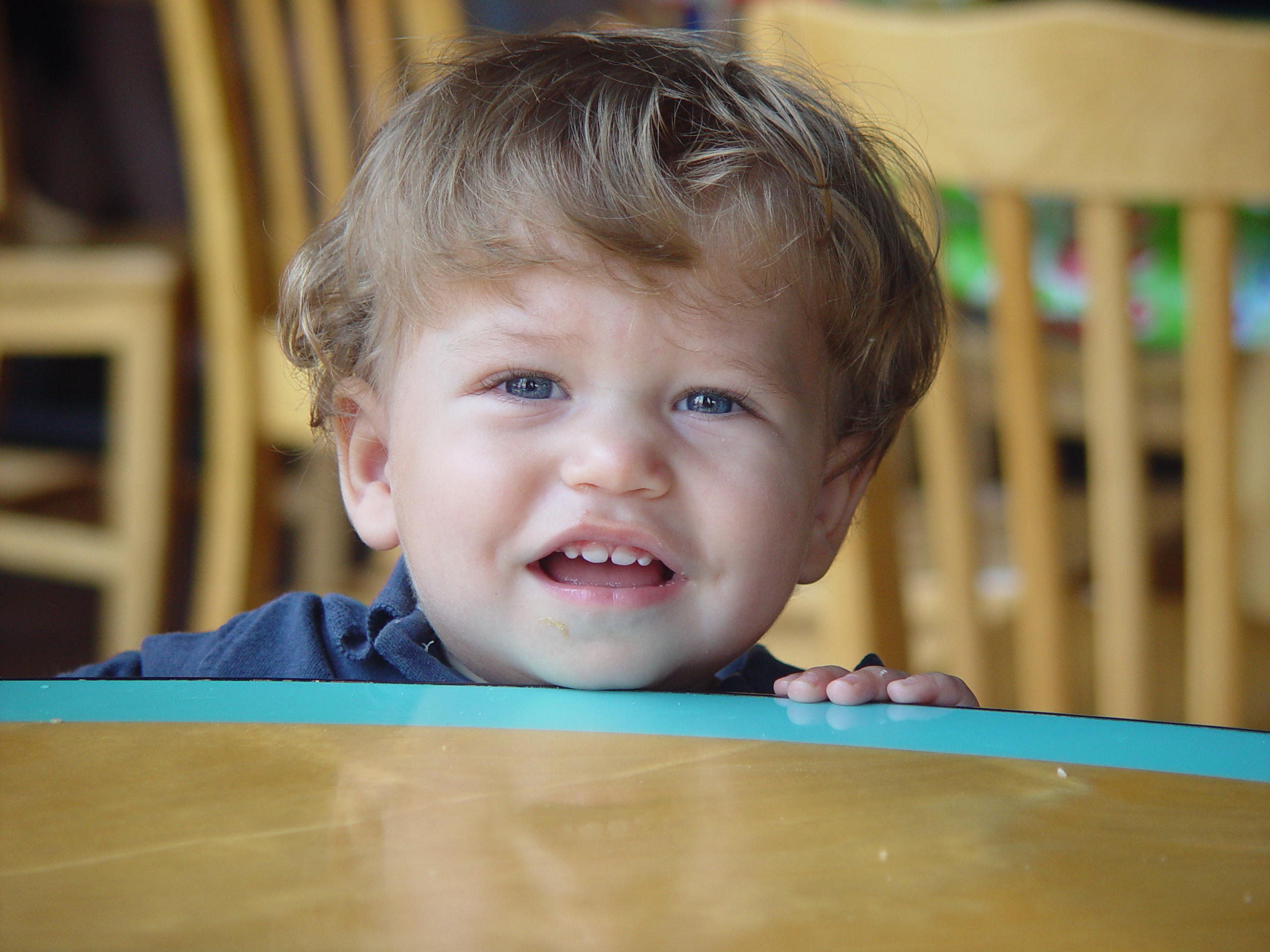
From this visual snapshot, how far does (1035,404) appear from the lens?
1.04 metres

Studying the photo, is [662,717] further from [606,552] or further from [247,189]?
[247,189]

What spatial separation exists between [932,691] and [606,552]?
0.18 m

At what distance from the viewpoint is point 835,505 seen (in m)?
0.82

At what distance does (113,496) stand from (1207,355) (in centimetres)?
186

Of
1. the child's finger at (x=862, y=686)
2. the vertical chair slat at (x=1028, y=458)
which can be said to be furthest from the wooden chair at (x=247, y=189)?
the child's finger at (x=862, y=686)

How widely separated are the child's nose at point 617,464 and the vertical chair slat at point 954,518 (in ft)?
1.57

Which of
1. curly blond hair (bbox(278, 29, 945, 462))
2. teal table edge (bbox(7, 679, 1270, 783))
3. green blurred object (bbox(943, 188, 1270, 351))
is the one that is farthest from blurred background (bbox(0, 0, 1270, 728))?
teal table edge (bbox(7, 679, 1270, 783))

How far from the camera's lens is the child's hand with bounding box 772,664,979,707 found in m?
0.49

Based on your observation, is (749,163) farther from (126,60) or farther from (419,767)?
(126,60)

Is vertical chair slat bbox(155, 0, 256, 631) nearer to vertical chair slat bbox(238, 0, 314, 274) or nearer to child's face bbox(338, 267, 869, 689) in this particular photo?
vertical chair slat bbox(238, 0, 314, 274)

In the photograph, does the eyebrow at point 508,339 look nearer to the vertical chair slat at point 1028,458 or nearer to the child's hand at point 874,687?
the child's hand at point 874,687

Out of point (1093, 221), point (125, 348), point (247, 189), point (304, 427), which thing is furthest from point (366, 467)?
point (125, 348)

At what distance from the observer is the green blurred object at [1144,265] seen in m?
1.42

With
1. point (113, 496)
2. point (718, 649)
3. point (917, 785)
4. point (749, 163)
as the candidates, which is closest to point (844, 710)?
point (917, 785)
